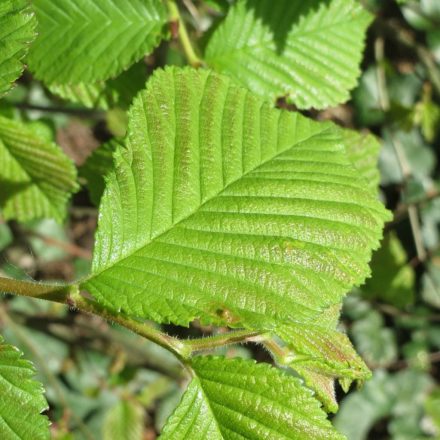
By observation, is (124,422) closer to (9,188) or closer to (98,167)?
(9,188)

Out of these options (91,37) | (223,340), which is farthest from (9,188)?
(223,340)

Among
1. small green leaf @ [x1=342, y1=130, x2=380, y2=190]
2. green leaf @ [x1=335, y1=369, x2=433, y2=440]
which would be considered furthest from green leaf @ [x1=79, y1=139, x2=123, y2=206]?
green leaf @ [x1=335, y1=369, x2=433, y2=440]

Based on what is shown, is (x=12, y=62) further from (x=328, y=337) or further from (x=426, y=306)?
(x=426, y=306)

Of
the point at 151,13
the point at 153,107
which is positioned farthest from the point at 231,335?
the point at 151,13

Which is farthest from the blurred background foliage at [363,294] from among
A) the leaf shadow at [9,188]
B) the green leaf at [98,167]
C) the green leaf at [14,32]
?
the green leaf at [14,32]

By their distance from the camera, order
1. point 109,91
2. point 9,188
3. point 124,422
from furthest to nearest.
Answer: point 124,422 < point 9,188 < point 109,91

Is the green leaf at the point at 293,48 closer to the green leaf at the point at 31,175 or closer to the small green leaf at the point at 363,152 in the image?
the small green leaf at the point at 363,152
